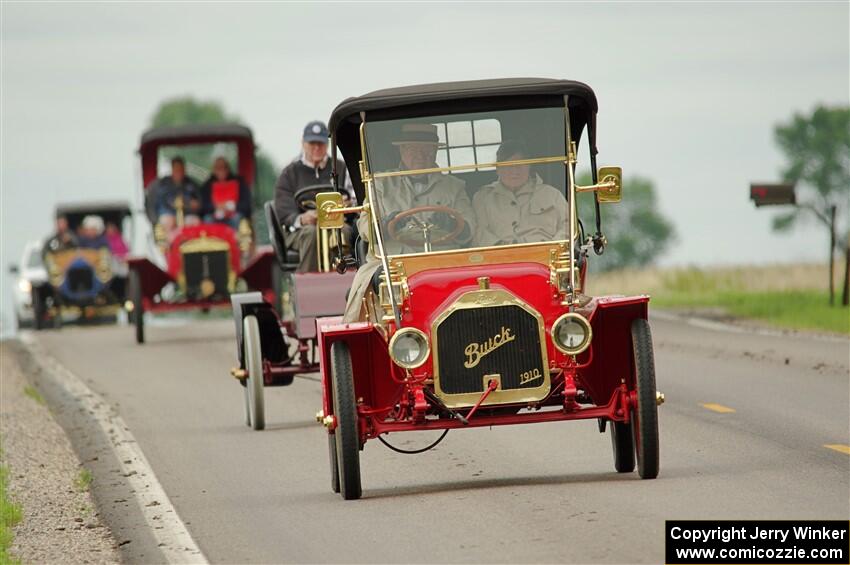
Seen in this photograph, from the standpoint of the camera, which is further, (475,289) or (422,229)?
(422,229)

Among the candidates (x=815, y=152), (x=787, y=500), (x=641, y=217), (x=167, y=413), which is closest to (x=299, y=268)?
(x=167, y=413)

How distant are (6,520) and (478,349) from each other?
2959mm

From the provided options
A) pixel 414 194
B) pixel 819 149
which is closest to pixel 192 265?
pixel 414 194

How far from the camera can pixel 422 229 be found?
37.9ft

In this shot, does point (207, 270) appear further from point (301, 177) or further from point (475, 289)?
point (475, 289)

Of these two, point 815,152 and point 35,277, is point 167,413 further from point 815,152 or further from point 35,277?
point 815,152

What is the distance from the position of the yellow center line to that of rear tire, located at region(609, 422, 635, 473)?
12.2 feet

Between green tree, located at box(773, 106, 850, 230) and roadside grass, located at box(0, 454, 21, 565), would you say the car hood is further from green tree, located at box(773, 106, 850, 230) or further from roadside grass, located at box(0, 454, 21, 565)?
green tree, located at box(773, 106, 850, 230)

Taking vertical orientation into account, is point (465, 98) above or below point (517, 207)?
above

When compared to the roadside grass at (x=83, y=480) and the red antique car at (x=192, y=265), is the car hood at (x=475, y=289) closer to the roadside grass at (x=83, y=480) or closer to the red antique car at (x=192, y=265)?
the roadside grass at (x=83, y=480)

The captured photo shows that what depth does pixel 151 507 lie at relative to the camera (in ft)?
37.9

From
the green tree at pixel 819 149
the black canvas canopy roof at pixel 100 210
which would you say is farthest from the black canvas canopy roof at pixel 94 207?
the green tree at pixel 819 149

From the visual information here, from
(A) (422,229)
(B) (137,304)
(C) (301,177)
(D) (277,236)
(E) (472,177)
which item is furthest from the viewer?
(B) (137,304)

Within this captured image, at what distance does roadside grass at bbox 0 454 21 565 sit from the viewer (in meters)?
9.82
